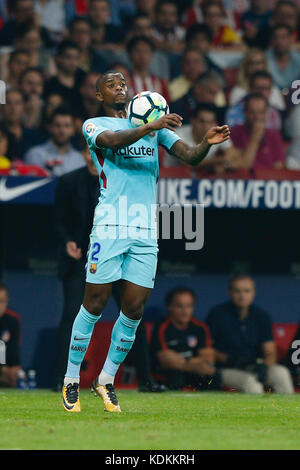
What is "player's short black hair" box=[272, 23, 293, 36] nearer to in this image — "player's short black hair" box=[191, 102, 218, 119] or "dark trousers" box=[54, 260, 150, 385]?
"player's short black hair" box=[191, 102, 218, 119]

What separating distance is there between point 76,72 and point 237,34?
9.99 ft

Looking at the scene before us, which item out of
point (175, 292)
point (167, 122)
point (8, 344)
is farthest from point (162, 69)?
point (167, 122)

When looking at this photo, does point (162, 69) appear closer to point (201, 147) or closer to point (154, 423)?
point (201, 147)

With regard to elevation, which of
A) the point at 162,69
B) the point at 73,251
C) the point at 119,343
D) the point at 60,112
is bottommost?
the point at 119,343

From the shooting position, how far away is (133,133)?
6.16 meters

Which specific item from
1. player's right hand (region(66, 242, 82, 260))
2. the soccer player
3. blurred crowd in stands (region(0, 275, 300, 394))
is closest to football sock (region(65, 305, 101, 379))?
the soccer player

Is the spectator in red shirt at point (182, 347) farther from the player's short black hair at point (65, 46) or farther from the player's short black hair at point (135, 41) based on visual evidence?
the player's short black hair at point (65, 46)

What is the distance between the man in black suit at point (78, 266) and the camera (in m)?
8.47

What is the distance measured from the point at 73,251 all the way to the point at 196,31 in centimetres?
537

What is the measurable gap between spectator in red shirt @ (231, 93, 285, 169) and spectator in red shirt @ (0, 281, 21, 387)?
293cm

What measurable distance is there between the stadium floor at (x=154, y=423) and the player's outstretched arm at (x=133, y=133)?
66.4 inches

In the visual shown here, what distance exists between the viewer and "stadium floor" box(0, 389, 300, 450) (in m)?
5.16

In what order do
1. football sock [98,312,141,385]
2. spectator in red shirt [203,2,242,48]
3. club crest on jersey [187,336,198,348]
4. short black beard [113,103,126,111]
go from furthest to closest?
spectator in red shirt [203,2,242,48], club crest on jersey [187,336,198,348], short black beard [113,103,126,111], football sock [98,312,141,385]

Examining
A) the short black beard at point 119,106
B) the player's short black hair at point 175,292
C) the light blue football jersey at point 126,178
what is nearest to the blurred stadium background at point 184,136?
the player's short black hair at point 175,292
